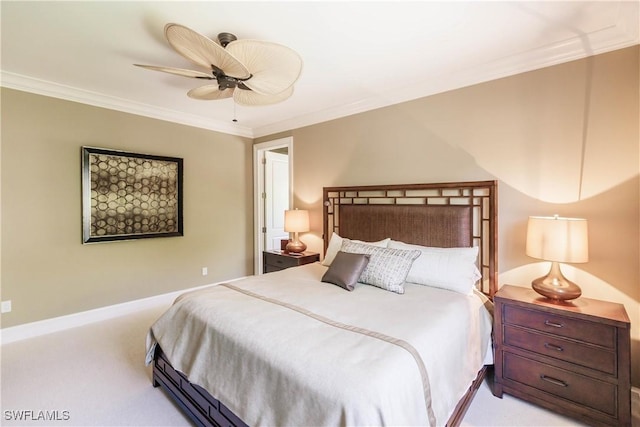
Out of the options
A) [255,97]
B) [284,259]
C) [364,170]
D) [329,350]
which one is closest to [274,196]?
[284,259]

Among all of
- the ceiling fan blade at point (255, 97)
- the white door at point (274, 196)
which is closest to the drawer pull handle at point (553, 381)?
the ceiling fan blade at point (255, 97)

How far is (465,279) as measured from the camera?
2.30 meters

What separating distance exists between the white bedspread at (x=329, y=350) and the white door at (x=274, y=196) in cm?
297

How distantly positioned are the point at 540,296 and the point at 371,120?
2.40 m

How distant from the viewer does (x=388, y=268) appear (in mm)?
2371

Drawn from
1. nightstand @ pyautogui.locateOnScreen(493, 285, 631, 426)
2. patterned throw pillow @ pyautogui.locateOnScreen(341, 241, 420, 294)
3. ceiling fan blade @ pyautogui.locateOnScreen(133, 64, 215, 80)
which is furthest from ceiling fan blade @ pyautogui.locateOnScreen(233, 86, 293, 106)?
nightstand @ pyautogui.locateOnScreen(493, 285, 631, 426)

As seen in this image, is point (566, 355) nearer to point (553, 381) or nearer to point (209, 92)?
point (553, 381)

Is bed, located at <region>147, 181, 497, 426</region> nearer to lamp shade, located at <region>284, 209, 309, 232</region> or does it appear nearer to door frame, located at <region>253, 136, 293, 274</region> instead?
lamp shade, located at <region>284, 209, 309, 232</region>

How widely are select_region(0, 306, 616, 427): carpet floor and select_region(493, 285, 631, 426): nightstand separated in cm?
15

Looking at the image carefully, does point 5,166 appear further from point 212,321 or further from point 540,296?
point 540,296

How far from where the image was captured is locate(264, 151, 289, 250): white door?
515 centimetres

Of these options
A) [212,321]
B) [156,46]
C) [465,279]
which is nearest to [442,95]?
[465,279]

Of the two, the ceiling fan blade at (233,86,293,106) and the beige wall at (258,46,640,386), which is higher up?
the ceiling fan blade at (233,86,293,106)

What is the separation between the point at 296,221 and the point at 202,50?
2.46m
